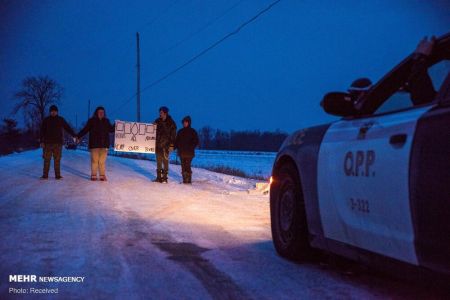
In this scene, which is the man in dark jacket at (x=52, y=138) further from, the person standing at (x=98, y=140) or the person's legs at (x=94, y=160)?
the person's legs at (x=94, y=160)

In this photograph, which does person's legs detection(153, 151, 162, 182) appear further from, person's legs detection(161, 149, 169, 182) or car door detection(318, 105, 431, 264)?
car door detection(318, 105, 431, 264)

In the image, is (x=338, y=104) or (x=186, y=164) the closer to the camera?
(x=338, y=104)

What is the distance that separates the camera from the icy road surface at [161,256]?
4020mm

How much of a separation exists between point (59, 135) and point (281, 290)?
12.3 metres

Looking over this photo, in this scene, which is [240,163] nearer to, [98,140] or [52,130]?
[98,140]

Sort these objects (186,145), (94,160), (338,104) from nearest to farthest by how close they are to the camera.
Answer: (338,104) → (94,160) → (186,145)

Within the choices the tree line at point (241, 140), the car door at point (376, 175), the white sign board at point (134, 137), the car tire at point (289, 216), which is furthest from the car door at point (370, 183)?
the tree line at point (241, 140)

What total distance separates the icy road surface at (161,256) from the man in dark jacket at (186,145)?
5791 millimetres

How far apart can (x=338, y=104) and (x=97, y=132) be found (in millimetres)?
11645

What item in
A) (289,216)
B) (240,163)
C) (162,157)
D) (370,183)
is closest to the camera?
(370,183)

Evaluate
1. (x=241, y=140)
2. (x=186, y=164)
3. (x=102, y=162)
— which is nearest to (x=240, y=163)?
(x=186, y=164)

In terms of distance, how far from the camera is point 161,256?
204 inches

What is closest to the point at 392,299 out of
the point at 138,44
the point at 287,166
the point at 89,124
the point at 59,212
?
the point at 287,166

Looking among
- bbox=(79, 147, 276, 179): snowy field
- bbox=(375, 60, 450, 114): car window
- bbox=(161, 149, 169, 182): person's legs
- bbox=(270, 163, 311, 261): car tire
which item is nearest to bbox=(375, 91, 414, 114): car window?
bbox=(375, 60, 450, 114): car window
